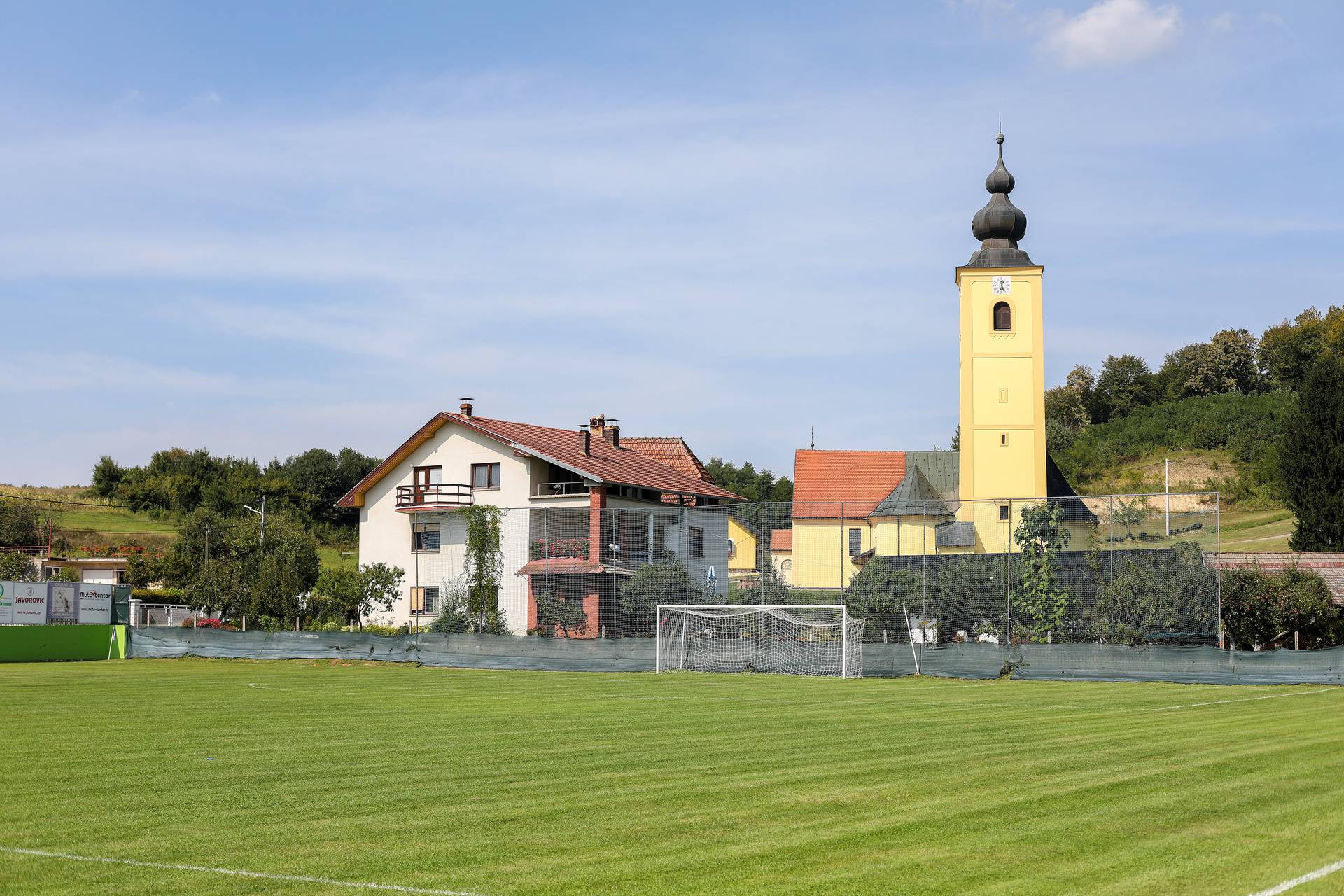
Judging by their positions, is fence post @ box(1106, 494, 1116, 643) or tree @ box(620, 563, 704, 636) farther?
tree @ box(620, 563, 704, 636)

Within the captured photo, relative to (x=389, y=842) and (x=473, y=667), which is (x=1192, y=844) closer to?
(x=389, y=842)

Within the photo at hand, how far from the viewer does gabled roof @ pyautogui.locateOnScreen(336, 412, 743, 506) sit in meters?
51.9

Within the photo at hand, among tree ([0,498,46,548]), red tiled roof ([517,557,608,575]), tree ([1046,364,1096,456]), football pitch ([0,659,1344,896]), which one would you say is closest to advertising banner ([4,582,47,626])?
red tiled roof ([517,557,608,575])

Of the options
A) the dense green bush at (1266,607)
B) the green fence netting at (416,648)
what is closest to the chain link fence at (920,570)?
the green fence netting at (416,648)

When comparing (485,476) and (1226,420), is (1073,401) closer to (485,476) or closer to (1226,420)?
(1226,420)

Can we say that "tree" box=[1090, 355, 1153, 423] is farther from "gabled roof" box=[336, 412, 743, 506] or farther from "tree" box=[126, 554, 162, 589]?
"tree" box=[126, 554, 162, 589]

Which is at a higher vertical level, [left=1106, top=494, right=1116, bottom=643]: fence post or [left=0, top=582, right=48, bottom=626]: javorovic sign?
[left=1106, top=494, right=1116, bottom=643]: fence post

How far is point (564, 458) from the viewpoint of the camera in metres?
52.2

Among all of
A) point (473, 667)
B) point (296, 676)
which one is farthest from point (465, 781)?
point (473, 667)

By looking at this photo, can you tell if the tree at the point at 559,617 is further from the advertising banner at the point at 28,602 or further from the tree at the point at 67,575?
the tree at the point at 67,575

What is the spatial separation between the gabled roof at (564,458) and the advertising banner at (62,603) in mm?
12562

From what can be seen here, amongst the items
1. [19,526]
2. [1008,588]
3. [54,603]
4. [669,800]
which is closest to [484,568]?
[54,603]

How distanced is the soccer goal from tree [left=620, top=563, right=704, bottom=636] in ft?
2.82

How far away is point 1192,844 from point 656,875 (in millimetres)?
3715
